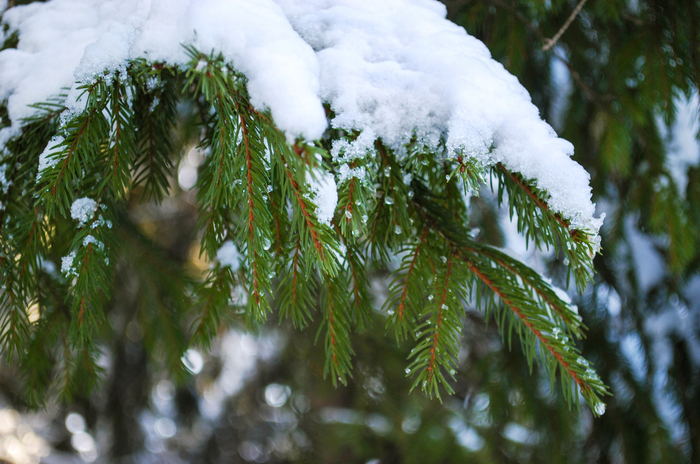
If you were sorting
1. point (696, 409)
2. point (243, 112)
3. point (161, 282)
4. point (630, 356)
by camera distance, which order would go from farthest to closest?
point (630, 356) → point (696, 409) → point (161, 282) → point (243, 112)

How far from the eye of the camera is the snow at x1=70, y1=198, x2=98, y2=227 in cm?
74

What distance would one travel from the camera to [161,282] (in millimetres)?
1441

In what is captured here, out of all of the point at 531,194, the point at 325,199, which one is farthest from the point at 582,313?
the point at 325,199

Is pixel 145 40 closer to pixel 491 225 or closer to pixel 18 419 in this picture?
pixel 491 225

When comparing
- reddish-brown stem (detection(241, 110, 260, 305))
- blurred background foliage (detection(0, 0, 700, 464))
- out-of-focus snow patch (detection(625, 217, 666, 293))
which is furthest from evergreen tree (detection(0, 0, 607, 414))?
out-of-focus snow patch (detection(625, 217, 666, 293))

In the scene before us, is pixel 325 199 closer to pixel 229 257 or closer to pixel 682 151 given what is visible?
pixel 229 257

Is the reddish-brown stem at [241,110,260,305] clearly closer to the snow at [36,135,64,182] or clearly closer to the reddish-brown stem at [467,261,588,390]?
the snow at [36,135,64,182]

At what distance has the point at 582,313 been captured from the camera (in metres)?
1.68

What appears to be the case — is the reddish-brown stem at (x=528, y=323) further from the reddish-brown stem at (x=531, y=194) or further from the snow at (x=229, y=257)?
the snow at (x=229, y=257)

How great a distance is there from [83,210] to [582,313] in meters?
1.89

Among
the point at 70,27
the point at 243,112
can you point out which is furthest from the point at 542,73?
the point at 70,27

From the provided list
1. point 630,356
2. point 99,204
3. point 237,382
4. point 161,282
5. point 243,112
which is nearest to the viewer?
point 243,112

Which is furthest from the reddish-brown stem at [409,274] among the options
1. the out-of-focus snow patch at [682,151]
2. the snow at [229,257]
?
the out-of-focus snow patch at [682,151]

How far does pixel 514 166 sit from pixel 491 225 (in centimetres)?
117
